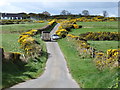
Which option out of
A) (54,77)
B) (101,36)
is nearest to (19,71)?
(54,77)

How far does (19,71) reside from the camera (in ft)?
83.0

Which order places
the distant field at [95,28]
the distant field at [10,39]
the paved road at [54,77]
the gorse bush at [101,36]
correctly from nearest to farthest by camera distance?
the paved road at [54,77] → the distant field at [10,39] → the gorse bush at [101,36] → the distant field at [95,28]

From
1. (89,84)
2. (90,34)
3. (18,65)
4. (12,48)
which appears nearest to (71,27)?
(90,34)

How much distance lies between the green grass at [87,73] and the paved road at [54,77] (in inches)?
25.7

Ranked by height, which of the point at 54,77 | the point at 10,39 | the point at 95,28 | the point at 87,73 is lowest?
the point at 54,77

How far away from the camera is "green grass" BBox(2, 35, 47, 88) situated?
2038 cm

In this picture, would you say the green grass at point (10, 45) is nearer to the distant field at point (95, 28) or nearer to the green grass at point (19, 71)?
the green grass at point (19, 71)

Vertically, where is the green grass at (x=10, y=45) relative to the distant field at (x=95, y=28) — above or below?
below

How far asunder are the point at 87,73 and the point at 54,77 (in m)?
3.06

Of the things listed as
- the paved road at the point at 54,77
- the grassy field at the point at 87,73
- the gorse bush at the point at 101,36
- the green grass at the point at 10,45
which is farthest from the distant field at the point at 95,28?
the paved road at the point at 54,77

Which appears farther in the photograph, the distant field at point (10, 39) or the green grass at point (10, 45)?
the distant field at point (10, 39)

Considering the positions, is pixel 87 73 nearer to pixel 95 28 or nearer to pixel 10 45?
pixel 10 45

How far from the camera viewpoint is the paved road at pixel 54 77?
65.0 ft

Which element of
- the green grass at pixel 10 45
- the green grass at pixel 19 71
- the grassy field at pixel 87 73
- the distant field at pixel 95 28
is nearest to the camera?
the grassy field at pixel 87 73
